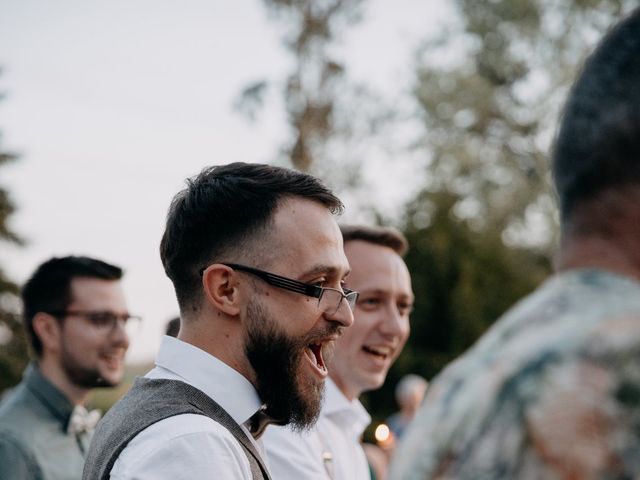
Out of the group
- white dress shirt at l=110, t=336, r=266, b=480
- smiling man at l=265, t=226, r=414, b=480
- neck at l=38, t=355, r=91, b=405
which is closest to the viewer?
white dress shirt at l=110, t=336, r=266, b=480

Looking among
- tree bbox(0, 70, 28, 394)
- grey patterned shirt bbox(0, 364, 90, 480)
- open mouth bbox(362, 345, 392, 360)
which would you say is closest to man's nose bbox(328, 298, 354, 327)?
open mouth bbox(362, 345, 392, 360)

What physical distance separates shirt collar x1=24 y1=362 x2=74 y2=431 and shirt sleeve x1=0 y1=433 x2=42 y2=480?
1.51 feet

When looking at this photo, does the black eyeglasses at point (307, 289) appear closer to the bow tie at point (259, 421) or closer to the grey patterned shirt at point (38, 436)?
the bow tie at point (259, 421)

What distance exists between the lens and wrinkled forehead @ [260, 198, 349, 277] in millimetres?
2557

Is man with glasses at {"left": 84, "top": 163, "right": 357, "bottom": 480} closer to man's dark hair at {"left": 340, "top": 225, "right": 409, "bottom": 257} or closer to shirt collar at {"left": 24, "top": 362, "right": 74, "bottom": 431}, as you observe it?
man's dark hair at {"left": 340, "top": 225, "right": 409, "bottom": 257}

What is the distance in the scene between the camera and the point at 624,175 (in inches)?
44.3

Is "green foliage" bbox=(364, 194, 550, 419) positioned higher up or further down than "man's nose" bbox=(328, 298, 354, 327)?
further down

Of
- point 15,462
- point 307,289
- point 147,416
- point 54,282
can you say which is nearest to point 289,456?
point 307,289

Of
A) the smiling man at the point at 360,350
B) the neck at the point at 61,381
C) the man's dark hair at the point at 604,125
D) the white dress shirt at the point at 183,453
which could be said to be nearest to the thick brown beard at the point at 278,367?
the white dress shirt at the point at 183,453

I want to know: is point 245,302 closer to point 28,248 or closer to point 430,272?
point 430,272

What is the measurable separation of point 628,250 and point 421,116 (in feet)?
71.6

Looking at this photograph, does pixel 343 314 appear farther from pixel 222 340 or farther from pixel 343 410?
pixel 343 410

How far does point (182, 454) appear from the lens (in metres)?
2.02

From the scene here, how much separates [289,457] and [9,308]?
22785mm
